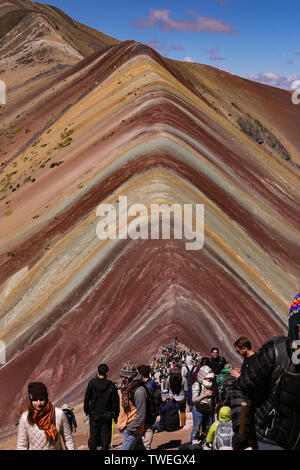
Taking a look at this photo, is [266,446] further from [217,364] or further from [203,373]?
[217,364]

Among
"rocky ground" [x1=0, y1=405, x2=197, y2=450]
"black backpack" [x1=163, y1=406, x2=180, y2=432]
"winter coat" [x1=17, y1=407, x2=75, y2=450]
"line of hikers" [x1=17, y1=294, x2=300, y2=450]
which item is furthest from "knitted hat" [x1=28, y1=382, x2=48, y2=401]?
"black backpack" [x1=163, y1=406, x2=180, y2=432]

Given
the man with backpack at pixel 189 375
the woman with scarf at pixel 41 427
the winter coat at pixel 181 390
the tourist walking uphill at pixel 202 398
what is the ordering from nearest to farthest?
the woman with scarf at pixel 41 427 → the tourist walking uphill at pixel 202 398 → the man with backpack at pixel 189 375 → the winter coat at pixel 181 390

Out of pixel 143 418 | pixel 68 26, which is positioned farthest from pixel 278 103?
pixel 143 418

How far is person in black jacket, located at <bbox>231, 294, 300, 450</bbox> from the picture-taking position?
16.9 feet

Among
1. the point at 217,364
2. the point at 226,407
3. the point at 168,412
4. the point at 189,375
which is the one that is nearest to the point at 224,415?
the point at 226,407

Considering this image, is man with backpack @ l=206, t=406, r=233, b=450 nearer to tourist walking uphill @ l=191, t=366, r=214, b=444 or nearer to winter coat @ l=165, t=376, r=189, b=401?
tourist walking uphill @ l=191, t=366, r=214, b=444

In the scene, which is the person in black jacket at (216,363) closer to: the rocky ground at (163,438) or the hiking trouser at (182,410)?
the hiking trouser at (182,410)

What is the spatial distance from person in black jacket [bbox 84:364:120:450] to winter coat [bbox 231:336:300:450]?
4381 millimetres

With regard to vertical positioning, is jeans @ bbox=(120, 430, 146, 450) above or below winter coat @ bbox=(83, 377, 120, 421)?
below

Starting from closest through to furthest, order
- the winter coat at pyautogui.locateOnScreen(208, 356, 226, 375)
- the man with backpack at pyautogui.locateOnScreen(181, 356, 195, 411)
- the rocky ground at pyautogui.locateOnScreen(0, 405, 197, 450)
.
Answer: the rocky ground at pyautogui.locateOnScreen(0, 405, 197, 450), the winter coat at pyautogui.locateOnScreen(208, 356, 226, 375), the man with backpack at pyautogui.locateOnScreen(181, 356, 195, 411)

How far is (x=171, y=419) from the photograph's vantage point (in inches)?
468

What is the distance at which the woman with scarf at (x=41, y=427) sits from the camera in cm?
619

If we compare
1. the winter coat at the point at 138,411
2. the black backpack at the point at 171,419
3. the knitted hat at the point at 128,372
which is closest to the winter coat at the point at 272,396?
the winter coat at the point at 138,411

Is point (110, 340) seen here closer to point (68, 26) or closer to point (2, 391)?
point (2, 391)
